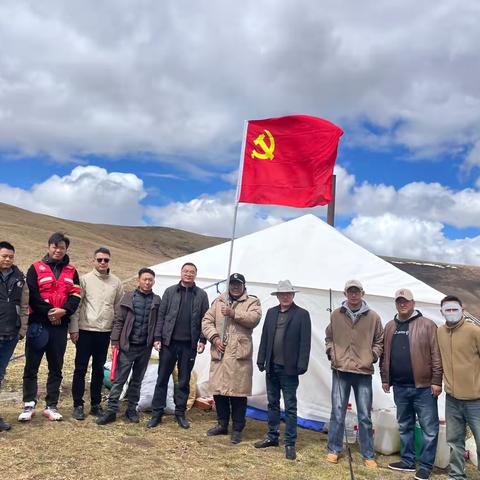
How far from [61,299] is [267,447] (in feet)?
9.31

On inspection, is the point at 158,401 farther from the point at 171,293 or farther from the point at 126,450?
the point at 171,293

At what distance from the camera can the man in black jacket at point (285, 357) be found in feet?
17.0

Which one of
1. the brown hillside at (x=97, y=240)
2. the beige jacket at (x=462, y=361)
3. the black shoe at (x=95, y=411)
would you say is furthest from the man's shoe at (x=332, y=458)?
the brown hillside at (x=97, y=240)

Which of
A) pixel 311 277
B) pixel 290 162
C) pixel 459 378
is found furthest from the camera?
pixel 311 277

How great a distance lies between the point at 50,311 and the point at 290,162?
3324 mm

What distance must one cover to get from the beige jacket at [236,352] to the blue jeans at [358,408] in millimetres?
990

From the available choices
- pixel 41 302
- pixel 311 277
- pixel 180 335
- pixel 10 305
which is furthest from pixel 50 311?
pixel 311 277

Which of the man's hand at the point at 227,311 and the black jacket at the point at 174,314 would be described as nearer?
the man's hand at the point at 227,311

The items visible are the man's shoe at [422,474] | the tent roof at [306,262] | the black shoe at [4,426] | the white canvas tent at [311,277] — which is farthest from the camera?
the tent roof at [306,262]

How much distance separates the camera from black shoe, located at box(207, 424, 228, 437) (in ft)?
18.6

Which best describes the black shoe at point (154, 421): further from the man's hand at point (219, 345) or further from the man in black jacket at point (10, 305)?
the man in black jacket at point (10, 305)

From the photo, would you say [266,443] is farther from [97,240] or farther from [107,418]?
[97,240]

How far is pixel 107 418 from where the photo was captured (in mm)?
5656

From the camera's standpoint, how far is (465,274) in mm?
66312
